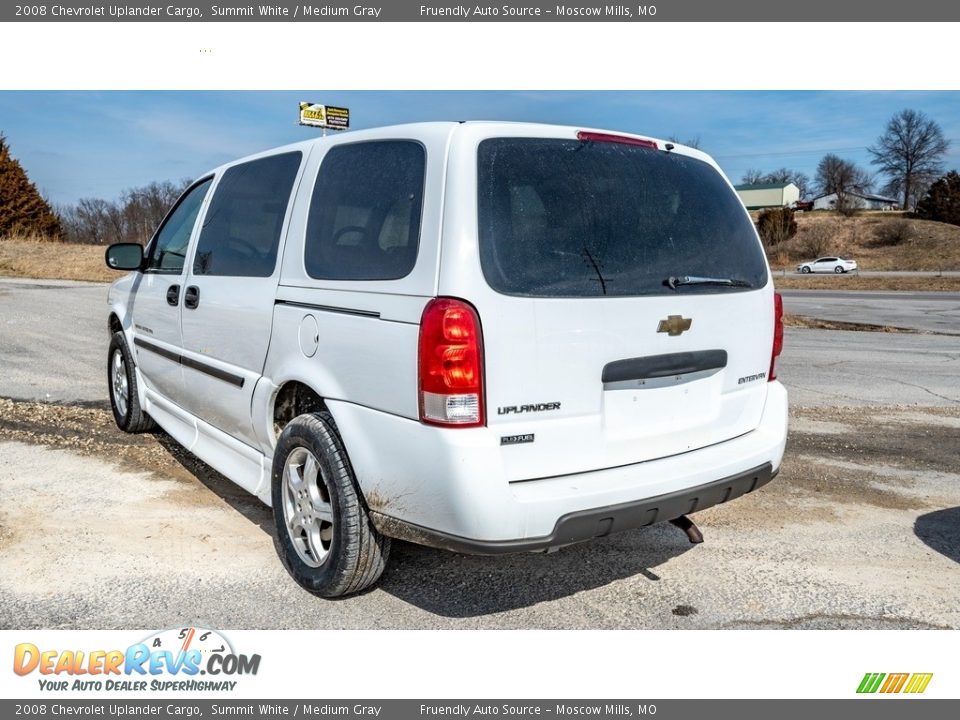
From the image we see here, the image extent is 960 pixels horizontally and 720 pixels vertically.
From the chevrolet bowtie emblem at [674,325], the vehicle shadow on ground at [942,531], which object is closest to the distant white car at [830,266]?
the vehicle shadow on ground at [942,531]

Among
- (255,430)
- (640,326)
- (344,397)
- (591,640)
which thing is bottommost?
(591,640)

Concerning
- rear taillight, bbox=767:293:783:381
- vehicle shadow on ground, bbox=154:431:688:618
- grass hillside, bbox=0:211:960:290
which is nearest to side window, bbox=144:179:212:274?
vehicle shadow on ground, bbox=154:431:688:618

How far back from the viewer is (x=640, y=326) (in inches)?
118

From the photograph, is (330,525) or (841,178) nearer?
(330,525)

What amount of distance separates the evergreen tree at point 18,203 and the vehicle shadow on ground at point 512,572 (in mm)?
36895

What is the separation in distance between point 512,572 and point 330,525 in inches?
35.5

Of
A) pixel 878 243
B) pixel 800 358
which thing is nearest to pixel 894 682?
pixel 800 358

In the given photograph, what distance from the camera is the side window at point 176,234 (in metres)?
4.76

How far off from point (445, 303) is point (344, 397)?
2.16 ft

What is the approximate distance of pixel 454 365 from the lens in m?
2.68

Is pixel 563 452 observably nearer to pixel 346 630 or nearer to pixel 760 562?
pixel 346 630

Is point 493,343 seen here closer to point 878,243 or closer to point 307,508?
point 307,508

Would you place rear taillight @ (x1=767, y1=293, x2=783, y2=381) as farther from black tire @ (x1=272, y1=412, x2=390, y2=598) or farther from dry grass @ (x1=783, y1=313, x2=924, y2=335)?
dry grass @ (x1=783, y1=313, x2=924, y2=335)

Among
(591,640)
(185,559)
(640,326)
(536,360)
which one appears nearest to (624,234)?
(640,326)
